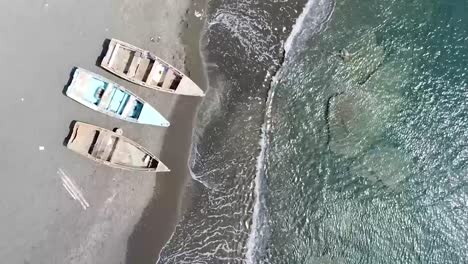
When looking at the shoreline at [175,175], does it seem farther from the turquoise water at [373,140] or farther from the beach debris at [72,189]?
the turquoise water at [373,140]

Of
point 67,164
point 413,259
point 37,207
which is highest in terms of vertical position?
point 413,259

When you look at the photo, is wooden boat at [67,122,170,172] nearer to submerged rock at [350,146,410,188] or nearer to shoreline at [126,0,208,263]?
shoreline at [126,0,208,263]

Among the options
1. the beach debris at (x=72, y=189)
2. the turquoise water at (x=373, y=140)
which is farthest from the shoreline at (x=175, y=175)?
the turquoise water at (x=373, y=140)

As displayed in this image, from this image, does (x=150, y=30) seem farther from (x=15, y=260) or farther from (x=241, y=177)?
(x=15, y=260)

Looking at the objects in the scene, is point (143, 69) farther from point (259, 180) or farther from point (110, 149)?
point (259, 180)

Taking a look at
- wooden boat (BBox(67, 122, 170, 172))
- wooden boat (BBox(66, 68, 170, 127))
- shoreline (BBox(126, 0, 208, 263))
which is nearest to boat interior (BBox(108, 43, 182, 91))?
wooden boat (BBox(66, 68, 170, 127))

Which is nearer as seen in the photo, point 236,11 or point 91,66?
point 91,66

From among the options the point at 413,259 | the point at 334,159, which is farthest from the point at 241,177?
the point at 413,259
